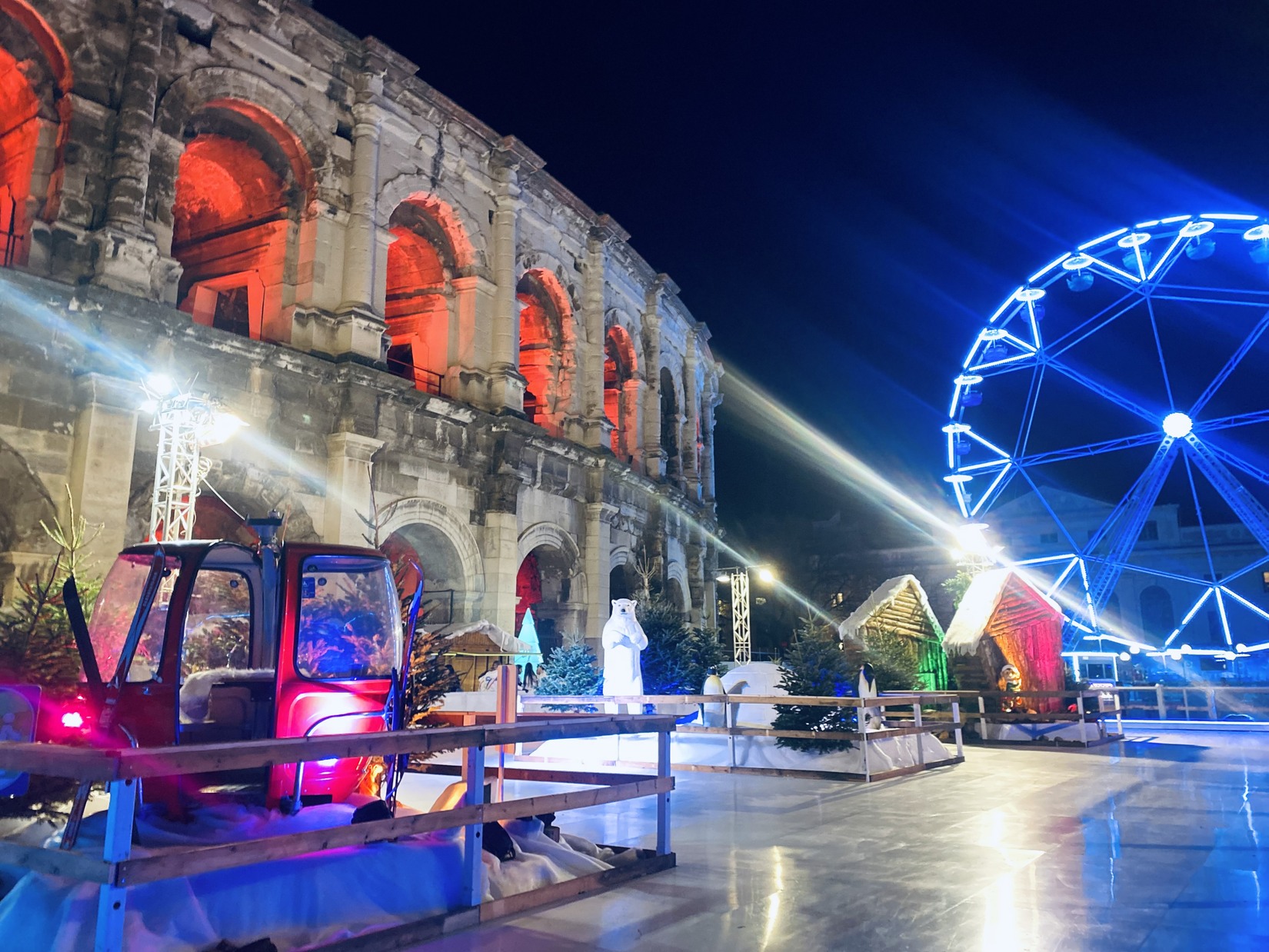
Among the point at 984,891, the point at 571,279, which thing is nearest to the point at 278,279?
the point at 571,279

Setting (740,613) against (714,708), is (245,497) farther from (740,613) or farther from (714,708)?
(740,613)

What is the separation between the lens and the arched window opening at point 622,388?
1205 inches

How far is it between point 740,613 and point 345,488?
21.4m

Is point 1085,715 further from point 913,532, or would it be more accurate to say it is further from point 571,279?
point 913,532

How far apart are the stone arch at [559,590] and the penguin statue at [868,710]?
12.1 metres

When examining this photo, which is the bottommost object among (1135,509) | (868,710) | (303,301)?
(868,710)

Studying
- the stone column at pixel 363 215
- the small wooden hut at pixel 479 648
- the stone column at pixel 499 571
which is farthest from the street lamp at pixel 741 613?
the stone column at pixel 363 215

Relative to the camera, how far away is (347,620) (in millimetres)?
5859

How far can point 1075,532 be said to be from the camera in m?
51.3

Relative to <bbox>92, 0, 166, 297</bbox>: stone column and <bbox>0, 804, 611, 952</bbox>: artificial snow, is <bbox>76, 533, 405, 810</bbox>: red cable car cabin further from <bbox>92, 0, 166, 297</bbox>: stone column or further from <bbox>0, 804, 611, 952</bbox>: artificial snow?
<bbox>92, 0, 166, 297</bbox>: stone column

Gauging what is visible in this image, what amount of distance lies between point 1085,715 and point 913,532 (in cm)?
3731

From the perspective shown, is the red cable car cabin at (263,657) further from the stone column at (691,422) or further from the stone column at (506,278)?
the stone column at (691,422)

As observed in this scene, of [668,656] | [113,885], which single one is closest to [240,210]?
[668,656]

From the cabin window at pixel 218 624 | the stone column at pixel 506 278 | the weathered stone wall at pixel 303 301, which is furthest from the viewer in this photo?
the stone column at pixel 506 278
